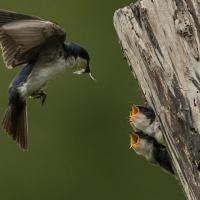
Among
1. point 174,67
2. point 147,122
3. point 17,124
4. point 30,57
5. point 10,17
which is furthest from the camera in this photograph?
point 17,124

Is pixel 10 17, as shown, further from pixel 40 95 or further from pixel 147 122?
pixel 147 122

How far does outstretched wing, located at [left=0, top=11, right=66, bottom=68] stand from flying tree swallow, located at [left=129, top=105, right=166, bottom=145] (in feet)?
1.49

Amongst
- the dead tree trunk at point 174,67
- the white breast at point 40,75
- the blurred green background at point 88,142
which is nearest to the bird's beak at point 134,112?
the dead tree trunk at point 174,67

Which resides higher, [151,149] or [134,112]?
[134,112]

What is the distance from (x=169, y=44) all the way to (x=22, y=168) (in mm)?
A: 3649

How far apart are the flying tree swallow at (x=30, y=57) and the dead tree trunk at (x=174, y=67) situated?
0.47 meters

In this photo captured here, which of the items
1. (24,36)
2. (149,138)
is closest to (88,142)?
(24,36)

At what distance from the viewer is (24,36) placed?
4.20 meters

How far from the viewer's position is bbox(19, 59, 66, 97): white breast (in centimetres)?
460

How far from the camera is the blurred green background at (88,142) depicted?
707cm

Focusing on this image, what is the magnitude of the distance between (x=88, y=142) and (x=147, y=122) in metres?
3.14

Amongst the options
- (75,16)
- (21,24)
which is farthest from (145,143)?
(75,16)

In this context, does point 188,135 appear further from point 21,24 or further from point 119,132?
point 119,132

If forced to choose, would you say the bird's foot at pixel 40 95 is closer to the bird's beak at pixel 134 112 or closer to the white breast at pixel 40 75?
the white breast at pixel 40 75
